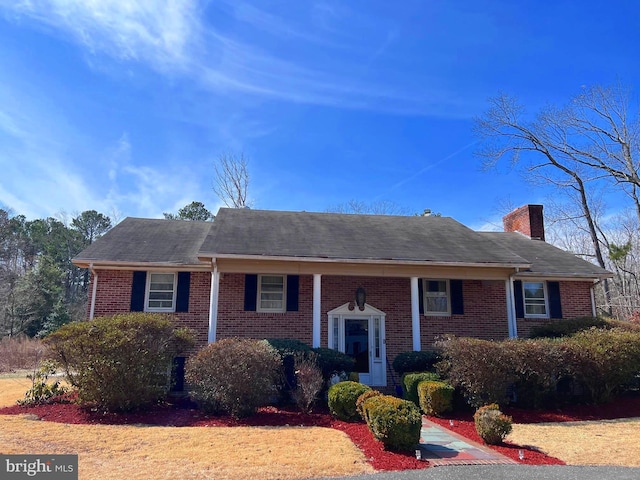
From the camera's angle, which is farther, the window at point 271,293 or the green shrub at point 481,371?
the window at point 271,293

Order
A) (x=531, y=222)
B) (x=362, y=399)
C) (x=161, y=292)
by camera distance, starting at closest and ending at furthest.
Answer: (x=362, y=399) → (x=161, y=292) → (x=531, y=222)

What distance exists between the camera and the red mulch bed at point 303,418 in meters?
6.98

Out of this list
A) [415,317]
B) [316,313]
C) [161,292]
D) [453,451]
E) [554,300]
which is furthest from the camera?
[554,300]

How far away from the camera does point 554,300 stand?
46.9 ft

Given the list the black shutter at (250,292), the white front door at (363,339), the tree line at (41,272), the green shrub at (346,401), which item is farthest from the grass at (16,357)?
the green shrub at (346,401)

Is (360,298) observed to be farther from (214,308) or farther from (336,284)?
(214,308)

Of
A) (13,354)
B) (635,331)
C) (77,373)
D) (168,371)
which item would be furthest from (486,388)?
(13,354)

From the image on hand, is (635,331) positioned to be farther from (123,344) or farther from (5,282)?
(5,282)

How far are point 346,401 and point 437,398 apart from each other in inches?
87.7

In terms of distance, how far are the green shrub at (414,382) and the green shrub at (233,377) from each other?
3249 millimetres

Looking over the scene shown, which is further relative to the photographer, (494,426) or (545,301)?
(545,301)

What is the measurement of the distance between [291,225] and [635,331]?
10.4 metres

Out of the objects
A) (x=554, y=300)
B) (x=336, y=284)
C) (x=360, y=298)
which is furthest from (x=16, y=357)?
(x=554, y=300)

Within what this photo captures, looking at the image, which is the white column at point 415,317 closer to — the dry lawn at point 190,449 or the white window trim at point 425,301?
the white window trim at point 425,301
